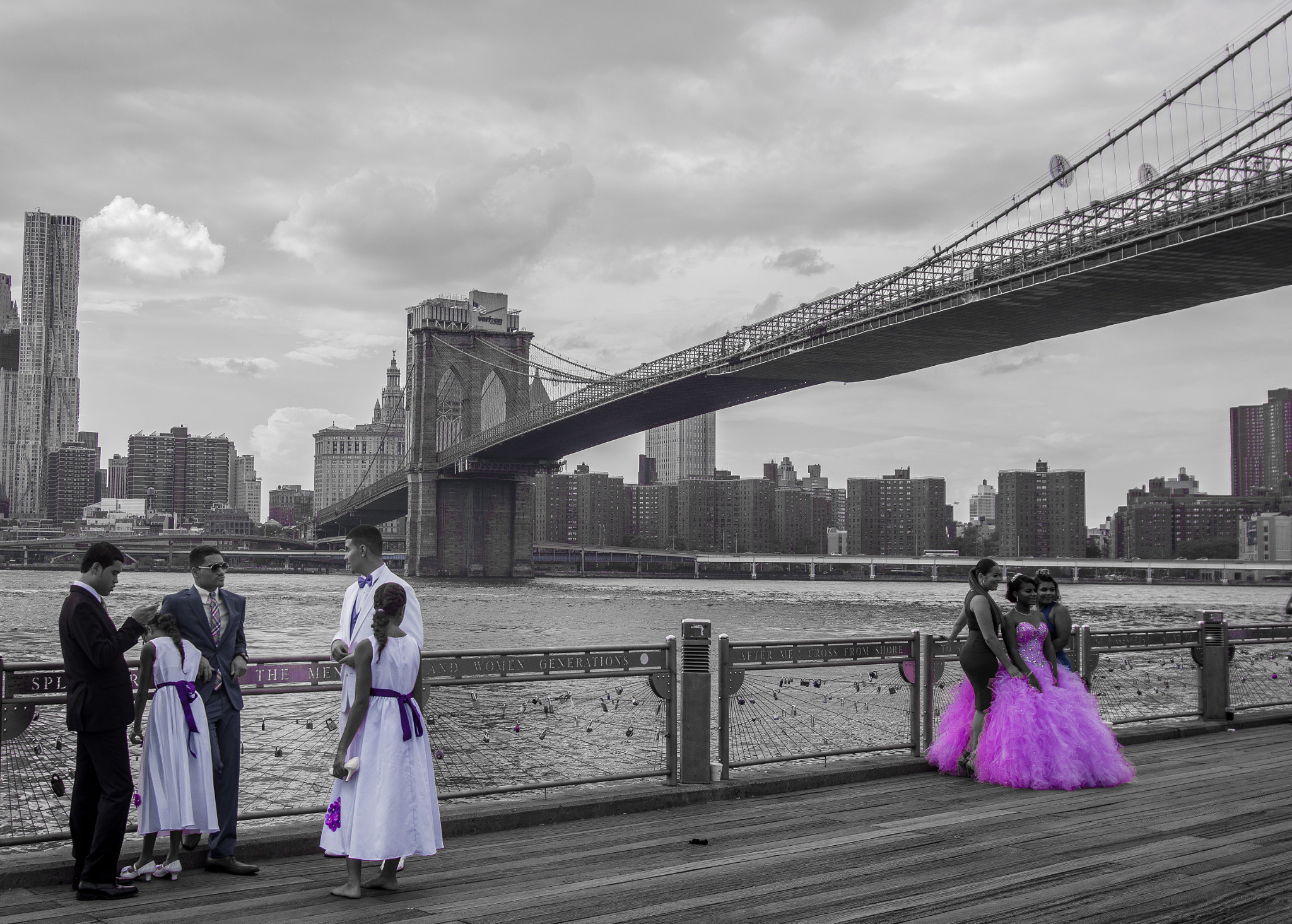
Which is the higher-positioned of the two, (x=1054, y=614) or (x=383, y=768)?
(x=1054, y=614)

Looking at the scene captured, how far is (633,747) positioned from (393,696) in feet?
11.4

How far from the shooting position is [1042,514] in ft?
506

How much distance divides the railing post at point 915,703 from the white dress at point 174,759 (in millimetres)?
4707

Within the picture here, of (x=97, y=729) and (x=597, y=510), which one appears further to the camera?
(x=597, y=510)

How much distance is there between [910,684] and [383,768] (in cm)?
444

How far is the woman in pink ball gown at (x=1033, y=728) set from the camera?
7574 mm

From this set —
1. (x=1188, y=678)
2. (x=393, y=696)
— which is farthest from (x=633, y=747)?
(x=1188, y=678)

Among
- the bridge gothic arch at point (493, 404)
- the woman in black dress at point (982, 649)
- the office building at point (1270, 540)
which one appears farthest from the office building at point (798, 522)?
the woman in black dress at point (982, 649)

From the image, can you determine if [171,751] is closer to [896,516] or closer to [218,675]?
[218,675]

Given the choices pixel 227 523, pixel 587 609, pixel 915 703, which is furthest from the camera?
pixel 227 523

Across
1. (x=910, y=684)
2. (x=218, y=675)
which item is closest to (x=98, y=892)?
(x=218, y=675)

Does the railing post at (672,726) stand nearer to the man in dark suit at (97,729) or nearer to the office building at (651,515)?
the man in dark suit at (97,729)

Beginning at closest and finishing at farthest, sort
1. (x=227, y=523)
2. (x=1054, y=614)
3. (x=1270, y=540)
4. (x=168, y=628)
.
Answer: (x=168, y=628) < (x=1054, y=614) < (x=1270, y=540) < (x=227, y=523)

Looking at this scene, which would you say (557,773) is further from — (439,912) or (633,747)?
(439,912)
